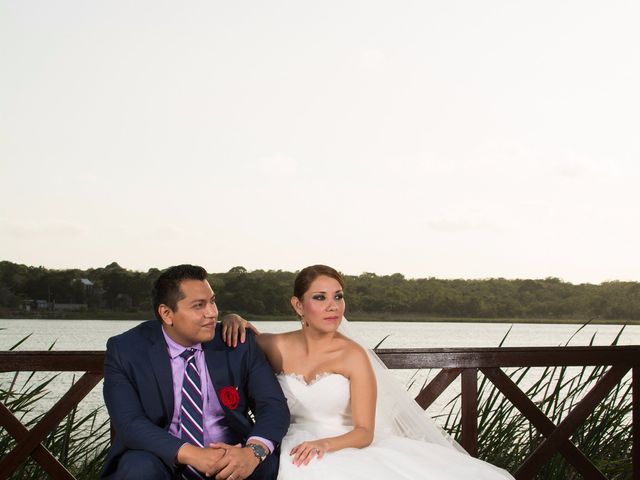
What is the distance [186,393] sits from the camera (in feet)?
10.4

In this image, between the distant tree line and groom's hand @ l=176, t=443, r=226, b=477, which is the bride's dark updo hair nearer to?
groom's hand @ l=176, t=443, r=226, b=477

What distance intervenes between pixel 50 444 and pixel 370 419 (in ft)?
6.24

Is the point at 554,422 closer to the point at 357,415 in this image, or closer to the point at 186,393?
the point at 357,415

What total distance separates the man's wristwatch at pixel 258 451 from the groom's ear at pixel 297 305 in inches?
27.1

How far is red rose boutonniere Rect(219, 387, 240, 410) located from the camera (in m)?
3.19

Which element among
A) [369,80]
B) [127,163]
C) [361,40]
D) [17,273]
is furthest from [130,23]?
[17,273]

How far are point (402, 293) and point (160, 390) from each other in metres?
10.6

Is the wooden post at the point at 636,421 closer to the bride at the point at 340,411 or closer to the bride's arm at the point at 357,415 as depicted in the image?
the bride at the point at 340,411

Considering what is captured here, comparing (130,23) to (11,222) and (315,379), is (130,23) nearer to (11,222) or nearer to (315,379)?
(315,379)

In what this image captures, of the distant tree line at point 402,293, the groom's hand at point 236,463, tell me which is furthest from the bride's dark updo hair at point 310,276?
the distant tree line at point 402,293

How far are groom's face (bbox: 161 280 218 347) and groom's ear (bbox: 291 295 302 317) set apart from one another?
442mm

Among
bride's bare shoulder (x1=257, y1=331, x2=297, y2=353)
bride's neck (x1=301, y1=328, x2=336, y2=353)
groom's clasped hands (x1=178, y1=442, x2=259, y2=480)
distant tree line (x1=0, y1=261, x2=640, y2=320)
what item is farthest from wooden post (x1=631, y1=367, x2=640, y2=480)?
distant tree line (x1=0, y1=261, x2=640, y2=320)

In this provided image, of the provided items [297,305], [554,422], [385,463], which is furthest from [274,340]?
[554,422]

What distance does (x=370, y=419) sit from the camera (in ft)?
10.7
